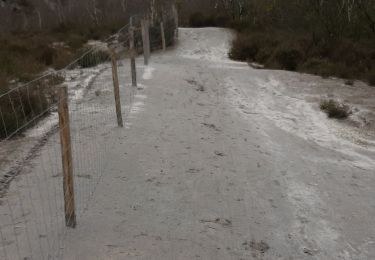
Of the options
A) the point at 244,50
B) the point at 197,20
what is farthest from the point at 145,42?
the point at 197,20

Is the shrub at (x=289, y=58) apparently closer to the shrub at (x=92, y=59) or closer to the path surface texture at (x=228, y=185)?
the path surface texture at (x=228, y=185)

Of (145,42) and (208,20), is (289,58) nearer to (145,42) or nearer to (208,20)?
(145,42)

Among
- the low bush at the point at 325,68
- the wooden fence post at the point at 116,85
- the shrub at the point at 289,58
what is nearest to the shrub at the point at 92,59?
the shrub at the point at 289,58

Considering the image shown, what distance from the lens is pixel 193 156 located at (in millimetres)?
6637

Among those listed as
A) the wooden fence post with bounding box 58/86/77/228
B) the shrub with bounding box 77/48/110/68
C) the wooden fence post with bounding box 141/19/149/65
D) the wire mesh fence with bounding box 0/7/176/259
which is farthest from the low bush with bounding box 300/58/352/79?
the wooden fence post with bounding box 58/86/77/228

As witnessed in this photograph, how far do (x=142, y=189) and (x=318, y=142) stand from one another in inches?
146

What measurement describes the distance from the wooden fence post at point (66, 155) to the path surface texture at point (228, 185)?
16 centimetres

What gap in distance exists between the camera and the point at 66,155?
4285 millimetres

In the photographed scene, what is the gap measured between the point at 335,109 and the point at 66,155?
22.1 feet

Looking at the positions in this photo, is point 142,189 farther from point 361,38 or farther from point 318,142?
point 361,38

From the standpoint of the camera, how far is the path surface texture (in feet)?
14.9

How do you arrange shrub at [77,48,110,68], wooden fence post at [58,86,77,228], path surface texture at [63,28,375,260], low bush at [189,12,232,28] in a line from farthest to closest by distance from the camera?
low bush at [189,12,232,28] < shrub at [77,48,110,68] < path surface texture at [63,28,375,260] < wooden fence post at [58,86,77,228]

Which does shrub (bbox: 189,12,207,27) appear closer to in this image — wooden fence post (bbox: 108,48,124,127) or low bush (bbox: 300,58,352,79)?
low bush (bbox: 300,58,352,79)

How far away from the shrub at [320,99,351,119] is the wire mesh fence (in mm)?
3814
